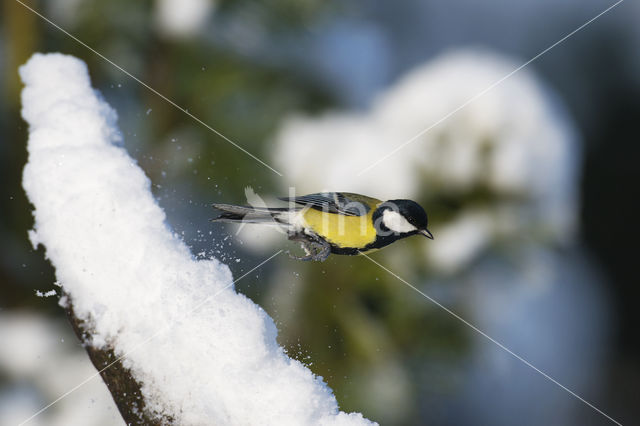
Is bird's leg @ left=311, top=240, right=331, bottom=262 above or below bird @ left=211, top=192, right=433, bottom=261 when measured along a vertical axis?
below

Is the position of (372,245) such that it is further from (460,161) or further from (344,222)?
(460,161)

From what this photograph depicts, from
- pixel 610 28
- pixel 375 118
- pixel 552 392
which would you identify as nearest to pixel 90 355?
pixel 375 118

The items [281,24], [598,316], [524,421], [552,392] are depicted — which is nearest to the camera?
[281,24]

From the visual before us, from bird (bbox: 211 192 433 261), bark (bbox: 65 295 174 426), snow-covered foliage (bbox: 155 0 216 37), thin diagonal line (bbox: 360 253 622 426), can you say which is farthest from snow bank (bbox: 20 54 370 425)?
snow-covered foliage (bbox: 155 0 216 37)

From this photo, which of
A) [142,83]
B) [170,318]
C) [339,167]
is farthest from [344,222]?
[142,83]

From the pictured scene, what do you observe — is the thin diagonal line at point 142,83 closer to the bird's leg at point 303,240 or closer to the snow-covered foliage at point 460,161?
the snow-covered foliage at point 460,161

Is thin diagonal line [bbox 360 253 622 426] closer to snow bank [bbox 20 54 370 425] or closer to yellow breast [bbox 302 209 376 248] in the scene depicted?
yellow breast [bbox 302 209 376 248]

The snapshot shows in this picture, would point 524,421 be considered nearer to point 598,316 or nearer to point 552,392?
point 552,392

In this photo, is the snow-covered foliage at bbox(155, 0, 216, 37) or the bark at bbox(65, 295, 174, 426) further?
the snow-covered foliage at bbox(155, 0, 216, 37)
